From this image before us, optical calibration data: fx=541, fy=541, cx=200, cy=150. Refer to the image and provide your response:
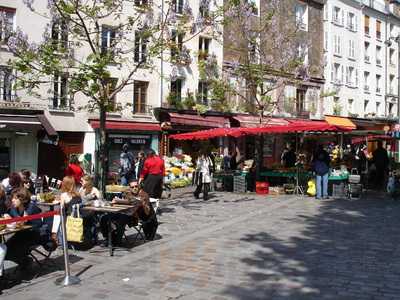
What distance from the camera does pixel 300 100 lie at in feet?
120

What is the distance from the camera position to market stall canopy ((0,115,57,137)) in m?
19.7

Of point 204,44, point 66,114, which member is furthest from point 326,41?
point 66,114

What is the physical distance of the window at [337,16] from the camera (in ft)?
130

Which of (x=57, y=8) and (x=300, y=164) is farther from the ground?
(x=57, y=8)

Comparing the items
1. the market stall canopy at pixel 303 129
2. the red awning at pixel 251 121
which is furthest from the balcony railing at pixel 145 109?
the market stall canopy at pixel 303 129

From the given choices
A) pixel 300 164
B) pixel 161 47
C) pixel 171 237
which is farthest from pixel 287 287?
pixel 300 164

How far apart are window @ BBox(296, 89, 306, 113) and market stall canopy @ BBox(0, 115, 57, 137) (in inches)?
755

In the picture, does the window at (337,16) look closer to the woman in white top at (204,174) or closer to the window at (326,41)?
the window at (326,41)

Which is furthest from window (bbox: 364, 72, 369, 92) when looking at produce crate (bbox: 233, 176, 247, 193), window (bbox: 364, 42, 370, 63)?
produce crate (bbox: 233, 176, 247, 193)

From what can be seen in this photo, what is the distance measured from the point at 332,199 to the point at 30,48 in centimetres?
944

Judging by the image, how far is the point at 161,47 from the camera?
12070 mm

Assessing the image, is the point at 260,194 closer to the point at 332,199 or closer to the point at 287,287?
the point at 332,199

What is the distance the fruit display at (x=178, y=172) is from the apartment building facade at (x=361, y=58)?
1711cm

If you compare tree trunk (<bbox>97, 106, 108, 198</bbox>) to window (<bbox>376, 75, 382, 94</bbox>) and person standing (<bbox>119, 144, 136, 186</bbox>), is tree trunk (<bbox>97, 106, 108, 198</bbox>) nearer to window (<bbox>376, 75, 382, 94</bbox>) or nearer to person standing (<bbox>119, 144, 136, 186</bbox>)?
person standing (<bbox>119, 144, 136, 186</bbox>)
